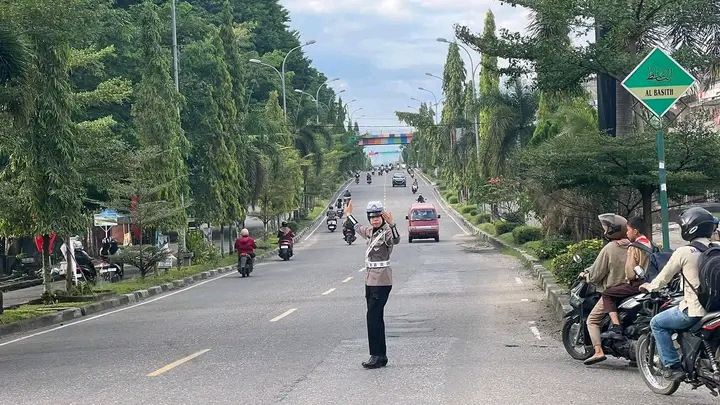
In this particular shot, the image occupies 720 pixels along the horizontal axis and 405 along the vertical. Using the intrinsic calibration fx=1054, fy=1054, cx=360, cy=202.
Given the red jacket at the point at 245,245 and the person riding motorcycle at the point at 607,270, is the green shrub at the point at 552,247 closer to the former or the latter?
the red jacket at the point at 245,245

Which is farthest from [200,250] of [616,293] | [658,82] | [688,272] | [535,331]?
[688,272]

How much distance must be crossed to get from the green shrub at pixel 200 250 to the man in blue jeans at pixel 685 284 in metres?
31.5

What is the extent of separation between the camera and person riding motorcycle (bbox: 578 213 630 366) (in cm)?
1159

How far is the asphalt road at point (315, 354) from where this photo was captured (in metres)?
10.3

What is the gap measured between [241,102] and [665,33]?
1183 inches

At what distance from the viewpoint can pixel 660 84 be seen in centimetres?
1334

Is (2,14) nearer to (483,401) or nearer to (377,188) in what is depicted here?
(483,401)

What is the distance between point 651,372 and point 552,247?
19.5m

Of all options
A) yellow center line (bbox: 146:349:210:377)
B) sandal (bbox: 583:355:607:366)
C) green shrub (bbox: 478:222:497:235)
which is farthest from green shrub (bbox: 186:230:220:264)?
sandal (bbox: 583:355:607:366)

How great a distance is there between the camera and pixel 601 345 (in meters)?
11.6

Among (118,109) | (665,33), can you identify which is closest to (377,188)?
(118,109)

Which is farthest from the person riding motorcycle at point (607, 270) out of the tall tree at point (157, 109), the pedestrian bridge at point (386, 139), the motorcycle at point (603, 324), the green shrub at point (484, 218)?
the pedestrian bridge at point (386, 139)

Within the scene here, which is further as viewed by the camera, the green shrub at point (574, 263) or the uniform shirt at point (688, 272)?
the green shrub at point (574, 263)

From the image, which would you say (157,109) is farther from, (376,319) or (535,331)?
(376,319)
